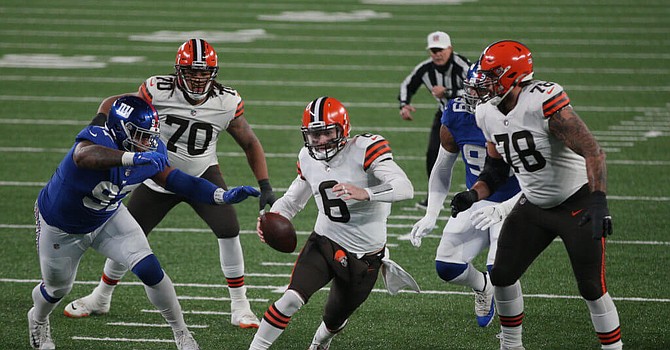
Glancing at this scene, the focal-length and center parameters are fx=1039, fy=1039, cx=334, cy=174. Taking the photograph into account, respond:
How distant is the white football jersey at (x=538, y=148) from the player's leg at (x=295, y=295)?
3.37 feet

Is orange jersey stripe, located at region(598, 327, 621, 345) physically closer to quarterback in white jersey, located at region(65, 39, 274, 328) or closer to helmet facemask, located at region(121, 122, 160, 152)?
quarterback in white jersey, located at region(65, 39, 274, 328)

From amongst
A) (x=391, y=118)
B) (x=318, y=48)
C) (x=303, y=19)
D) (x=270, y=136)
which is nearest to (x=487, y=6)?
(x=303, y=19)

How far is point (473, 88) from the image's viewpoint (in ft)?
16.7

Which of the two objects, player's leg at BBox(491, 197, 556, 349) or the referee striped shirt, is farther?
the referee striped shirt

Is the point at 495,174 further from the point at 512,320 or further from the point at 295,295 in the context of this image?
the point at 295,295

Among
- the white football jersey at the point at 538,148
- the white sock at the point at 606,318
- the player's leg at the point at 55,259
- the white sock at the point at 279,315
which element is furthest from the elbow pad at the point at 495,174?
the player's leg at the point at 55,259

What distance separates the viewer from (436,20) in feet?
60.7

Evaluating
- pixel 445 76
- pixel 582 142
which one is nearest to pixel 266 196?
pixel 582 142

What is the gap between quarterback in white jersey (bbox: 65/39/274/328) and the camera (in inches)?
231

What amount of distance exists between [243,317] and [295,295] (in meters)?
1.20

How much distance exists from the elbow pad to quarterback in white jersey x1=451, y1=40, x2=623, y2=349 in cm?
18

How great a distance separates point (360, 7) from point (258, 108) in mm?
8238

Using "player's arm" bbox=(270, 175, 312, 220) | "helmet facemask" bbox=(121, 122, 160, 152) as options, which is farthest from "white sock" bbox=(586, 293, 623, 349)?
"helmet facemask" bbox=(121, 122, 160, 152)

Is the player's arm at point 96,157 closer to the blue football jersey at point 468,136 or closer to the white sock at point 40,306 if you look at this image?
the white sock at point 40,306
